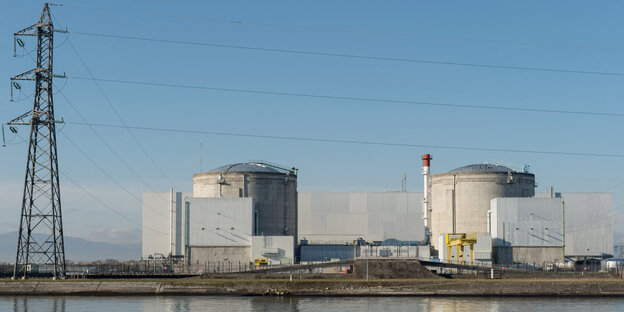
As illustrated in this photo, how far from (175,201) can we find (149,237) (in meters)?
5.77

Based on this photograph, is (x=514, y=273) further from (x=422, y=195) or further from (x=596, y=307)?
(x=422, y=195)

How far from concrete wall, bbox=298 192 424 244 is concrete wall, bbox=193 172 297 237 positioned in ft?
37.9

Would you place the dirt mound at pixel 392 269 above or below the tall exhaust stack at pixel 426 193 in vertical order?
below

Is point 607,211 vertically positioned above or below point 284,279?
above

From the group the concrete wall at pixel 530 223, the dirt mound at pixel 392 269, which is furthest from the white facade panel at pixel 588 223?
the dirt mound at pixel 392 269

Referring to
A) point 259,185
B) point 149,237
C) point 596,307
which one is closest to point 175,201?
point 149,237

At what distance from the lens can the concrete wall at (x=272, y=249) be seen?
271ft

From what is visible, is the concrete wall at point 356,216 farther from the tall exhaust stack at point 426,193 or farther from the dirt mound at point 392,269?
the dirt mound at point 392,269

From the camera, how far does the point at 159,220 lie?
98375 millimetres

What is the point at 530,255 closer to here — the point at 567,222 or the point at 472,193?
the point at 567,222

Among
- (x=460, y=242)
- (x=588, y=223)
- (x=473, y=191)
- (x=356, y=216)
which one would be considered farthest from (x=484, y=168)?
(x=356, y=216)

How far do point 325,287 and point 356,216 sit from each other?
37.5 meters

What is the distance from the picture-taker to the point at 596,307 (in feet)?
176

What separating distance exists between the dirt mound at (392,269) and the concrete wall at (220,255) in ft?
51.3
